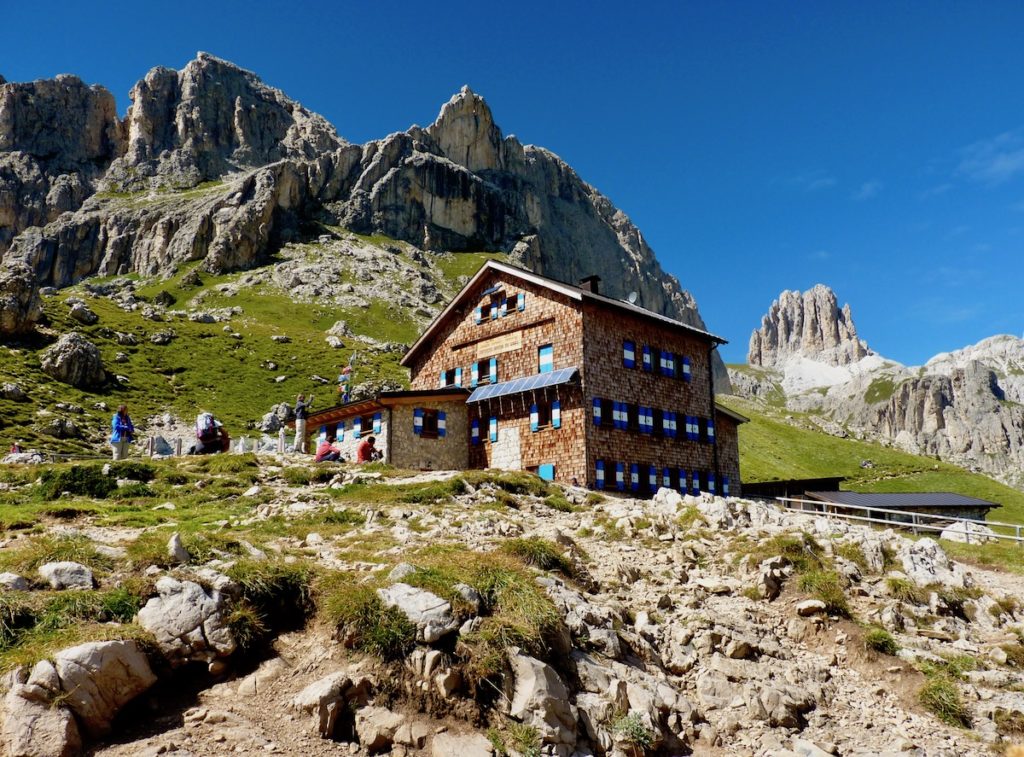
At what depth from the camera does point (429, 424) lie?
40.3 metres

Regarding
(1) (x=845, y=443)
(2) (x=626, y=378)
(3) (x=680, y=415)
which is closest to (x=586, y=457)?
(2) (x=626, y=378)

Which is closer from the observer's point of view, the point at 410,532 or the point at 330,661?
the point at 330,661

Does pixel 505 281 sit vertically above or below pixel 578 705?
above

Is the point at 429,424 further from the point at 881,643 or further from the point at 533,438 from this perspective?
the point at 881,643

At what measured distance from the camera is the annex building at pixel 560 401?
123 feet

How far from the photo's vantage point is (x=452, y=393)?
41031 millimetres

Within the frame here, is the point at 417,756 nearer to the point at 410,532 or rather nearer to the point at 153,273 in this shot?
the point at 410,532

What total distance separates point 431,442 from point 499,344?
7.76 m

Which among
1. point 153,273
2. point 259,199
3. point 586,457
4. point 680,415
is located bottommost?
point 586,457

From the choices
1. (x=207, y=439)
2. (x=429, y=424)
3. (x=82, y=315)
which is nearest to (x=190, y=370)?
(x=82, y=315)

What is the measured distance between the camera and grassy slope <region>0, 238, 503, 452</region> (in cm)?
6531

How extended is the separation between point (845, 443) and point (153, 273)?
16956cm

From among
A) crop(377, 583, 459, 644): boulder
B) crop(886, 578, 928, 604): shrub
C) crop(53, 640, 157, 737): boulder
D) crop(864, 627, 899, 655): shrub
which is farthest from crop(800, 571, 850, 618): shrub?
crop(53, 640, 157, 737): boulder

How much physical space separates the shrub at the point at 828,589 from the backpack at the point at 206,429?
102 ft
